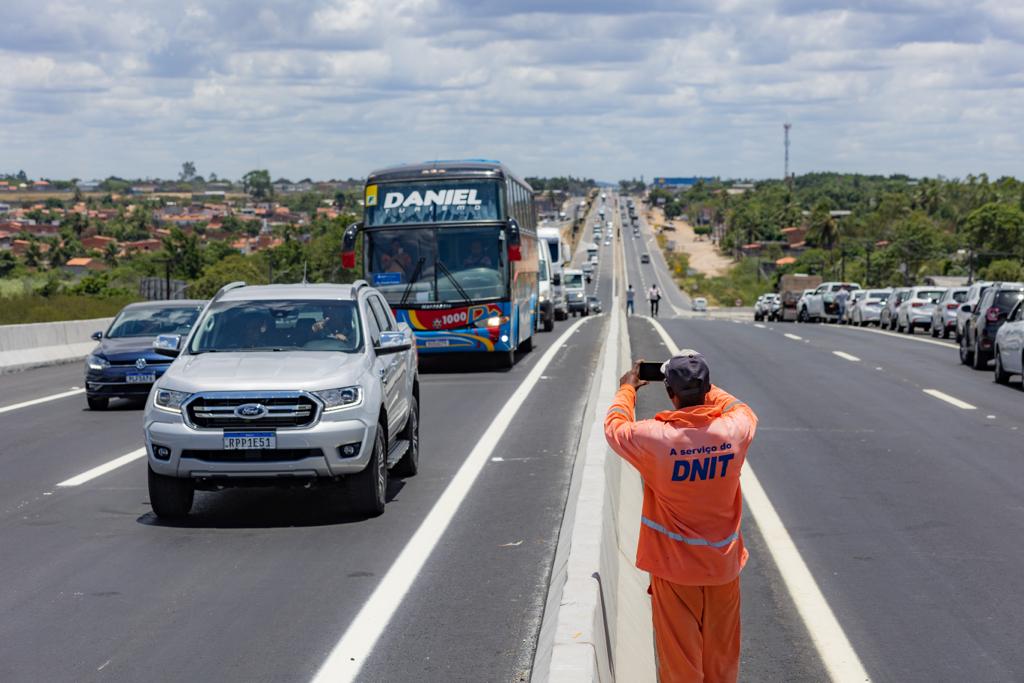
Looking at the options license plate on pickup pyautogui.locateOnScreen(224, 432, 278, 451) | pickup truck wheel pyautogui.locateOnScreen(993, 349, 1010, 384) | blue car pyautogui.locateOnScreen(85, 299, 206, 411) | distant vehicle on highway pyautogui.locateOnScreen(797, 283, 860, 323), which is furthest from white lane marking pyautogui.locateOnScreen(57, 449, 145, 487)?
distant vehicle on highway pyautogui.locateOnScreen(797, 283, 860, 323)

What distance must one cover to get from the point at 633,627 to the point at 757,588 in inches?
60.3

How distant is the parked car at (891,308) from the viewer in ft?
161

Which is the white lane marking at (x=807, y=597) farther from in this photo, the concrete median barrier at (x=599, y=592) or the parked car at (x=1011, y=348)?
the parked car at (x=1011, y=348)

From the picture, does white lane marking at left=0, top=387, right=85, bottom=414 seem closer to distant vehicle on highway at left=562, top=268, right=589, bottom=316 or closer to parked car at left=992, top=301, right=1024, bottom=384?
parked car at left=992, top=301, right=1024, bottom=384

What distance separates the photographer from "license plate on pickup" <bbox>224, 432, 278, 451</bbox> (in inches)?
394

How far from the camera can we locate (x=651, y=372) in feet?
19.3

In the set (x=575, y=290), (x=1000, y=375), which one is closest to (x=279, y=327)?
(x=1000, y=375)

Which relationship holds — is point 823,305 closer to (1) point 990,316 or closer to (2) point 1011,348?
(1) point 990,316

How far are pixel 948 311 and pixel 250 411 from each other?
34.6 metres

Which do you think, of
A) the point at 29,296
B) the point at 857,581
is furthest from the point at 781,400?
the point at 29,296

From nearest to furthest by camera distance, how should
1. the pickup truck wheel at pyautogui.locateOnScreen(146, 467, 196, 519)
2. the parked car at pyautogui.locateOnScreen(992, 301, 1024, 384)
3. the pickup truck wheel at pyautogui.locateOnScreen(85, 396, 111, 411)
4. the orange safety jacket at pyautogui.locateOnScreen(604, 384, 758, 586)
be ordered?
the orange safety jacket at pyautogui.locateOnScreen(604, 384, 758, 586) → the pickup truck wheel at pyautogui.locateOnScreen(146, 467, 196, 519) → the pickup truck wheel at pyautogui.locateOnScreen(85, 396, 111, 411) → the parked car at pyautogui.locateOnScreen(992, 301, 1024, 384)

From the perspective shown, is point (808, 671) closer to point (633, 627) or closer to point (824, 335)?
point (633, 627)

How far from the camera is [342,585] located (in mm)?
8312

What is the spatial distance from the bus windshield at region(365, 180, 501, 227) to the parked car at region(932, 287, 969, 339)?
Result: 20.2 metres
